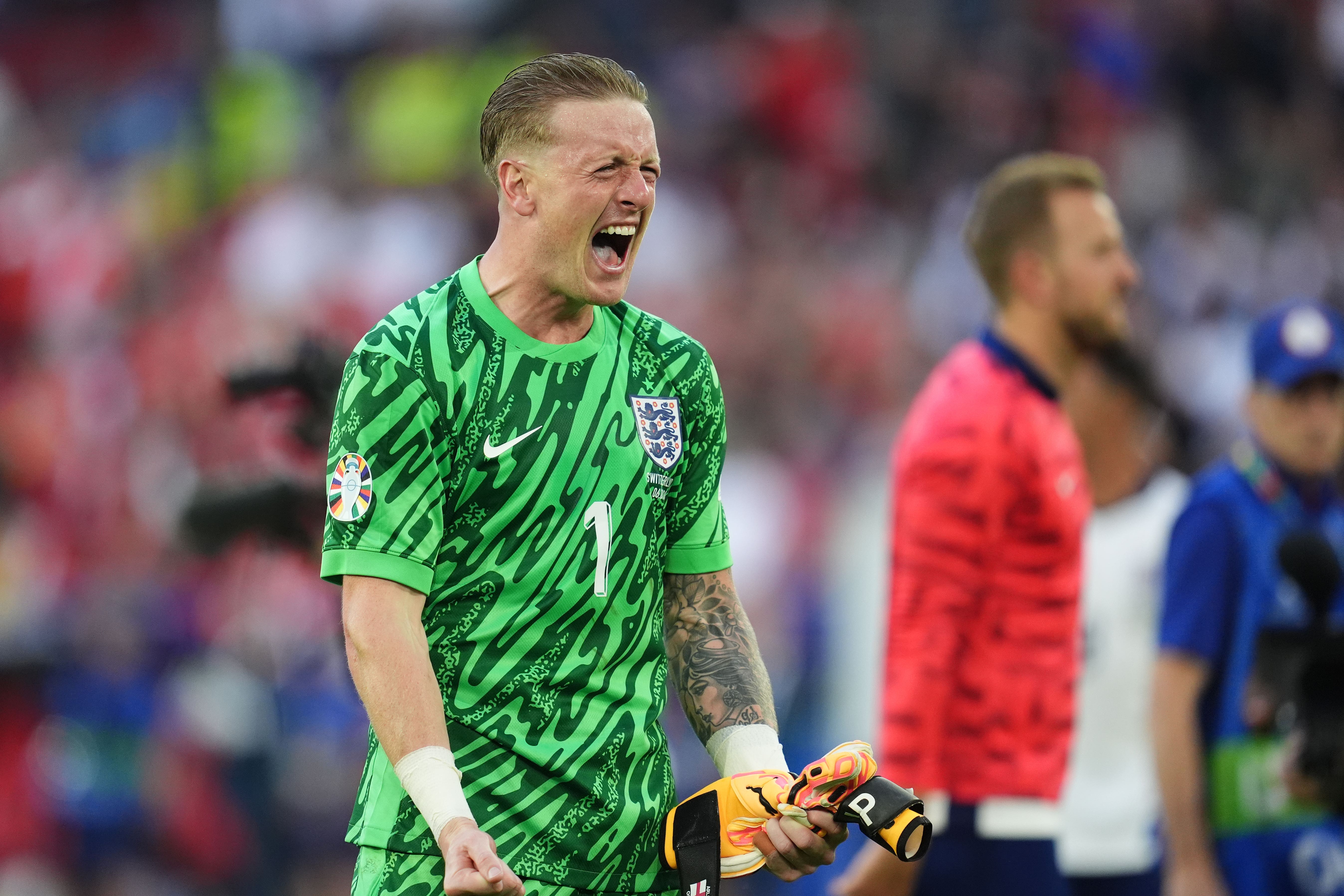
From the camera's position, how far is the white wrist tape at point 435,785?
124 inches

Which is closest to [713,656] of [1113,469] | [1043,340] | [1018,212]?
[1043,340]

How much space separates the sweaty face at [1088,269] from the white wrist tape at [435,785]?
3.14 metres

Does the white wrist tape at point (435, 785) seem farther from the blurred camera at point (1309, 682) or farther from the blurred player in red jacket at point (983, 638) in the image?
the blurred camera at point (1309, 682)

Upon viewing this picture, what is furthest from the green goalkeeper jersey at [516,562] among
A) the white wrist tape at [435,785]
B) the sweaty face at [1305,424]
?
the sweaty face at [1305,424]

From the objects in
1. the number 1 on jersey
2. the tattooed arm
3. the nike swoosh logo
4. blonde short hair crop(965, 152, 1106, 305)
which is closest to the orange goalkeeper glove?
the tattooed arm

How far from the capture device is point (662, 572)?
372 centimetres

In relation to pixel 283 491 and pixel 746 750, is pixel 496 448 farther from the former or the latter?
pixel 283 491

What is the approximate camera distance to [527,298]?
3.53 meters

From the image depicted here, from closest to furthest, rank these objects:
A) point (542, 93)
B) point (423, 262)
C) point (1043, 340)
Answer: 1. point (542, 93)
2. point (1043, 340)
3. point (423, 262)

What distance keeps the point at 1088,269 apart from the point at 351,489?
126 inches

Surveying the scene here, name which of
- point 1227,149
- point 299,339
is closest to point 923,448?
point 299,339

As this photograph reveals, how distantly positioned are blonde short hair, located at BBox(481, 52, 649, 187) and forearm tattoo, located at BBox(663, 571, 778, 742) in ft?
2.85

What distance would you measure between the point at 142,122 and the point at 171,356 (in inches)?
154

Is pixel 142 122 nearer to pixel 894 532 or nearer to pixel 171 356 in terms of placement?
pixel 171 356
